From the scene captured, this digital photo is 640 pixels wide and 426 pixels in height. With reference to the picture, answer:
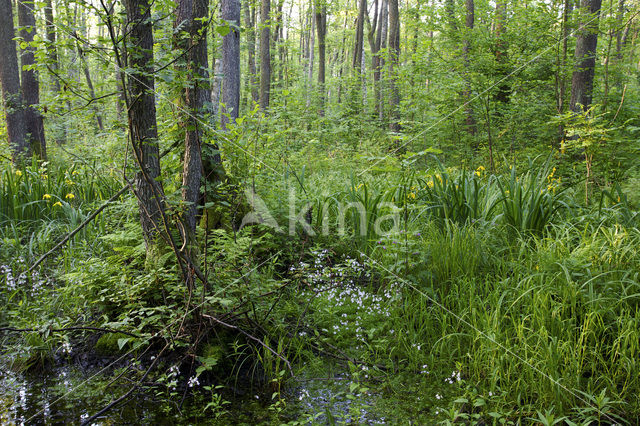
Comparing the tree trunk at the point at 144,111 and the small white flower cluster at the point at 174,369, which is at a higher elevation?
the tree trunk at the point at 144,111

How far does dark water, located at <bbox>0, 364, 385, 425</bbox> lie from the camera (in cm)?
226

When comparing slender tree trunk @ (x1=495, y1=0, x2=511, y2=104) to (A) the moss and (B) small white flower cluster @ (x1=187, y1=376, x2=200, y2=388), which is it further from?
(A) the moss

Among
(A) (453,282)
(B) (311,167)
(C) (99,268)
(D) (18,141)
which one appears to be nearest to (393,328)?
(A) (453,282)

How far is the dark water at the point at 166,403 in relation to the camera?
226 cm

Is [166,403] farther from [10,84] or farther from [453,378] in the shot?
[10,84]

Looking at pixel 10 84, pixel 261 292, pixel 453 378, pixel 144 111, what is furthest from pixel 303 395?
pixel 10 84

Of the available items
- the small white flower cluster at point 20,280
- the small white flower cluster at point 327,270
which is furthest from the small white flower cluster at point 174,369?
the small white flower cluster at point 20,280

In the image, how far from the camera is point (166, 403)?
241 centimetres

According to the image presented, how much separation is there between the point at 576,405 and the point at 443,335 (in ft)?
2.82

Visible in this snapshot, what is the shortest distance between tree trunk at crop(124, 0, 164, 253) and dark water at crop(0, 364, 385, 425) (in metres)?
1.05

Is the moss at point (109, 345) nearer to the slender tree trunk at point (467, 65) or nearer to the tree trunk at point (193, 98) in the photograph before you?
the tree trunk at point (193, 98)

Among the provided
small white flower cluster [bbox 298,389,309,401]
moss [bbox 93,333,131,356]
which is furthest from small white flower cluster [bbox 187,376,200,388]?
moss [bbox 93,333,131,356]

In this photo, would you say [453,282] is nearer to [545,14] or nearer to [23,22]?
[545,14]

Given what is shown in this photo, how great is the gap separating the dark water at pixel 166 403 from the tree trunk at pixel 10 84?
25.5ft
